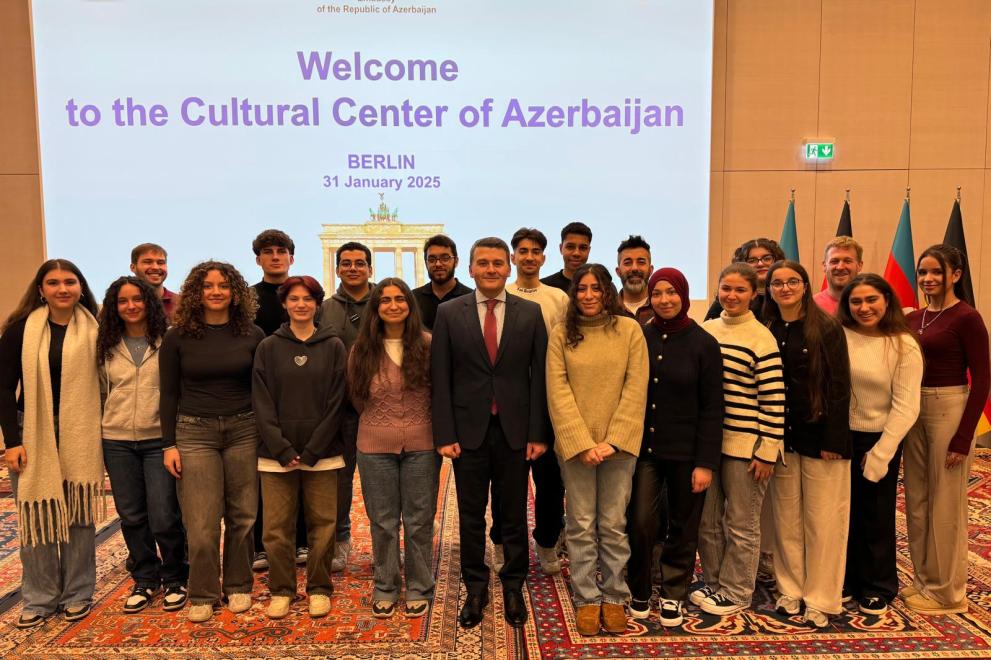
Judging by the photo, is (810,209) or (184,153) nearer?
(184,153)

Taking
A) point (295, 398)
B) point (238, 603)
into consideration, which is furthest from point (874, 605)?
point (238, 603)

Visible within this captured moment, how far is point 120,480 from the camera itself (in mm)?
2654

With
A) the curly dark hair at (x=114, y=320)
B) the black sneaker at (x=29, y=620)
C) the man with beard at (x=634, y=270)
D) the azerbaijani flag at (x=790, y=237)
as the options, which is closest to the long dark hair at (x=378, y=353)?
the curly dark hair at (x=114, y=320)

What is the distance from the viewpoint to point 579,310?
246 centimetres

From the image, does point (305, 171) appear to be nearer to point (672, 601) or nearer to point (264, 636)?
point (264, 636)

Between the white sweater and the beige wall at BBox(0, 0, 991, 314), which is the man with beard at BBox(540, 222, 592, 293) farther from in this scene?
the beige wall at BBox(0, 0, 991, 314)

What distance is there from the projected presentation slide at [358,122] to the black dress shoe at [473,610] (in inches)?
129

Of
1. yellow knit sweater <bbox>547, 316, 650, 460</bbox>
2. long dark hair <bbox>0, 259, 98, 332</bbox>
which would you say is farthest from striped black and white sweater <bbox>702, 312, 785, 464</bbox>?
long dark hair <bbox>0, 259, 98, 332</bbox>

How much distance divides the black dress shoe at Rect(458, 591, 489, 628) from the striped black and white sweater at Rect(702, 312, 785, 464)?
1.23m

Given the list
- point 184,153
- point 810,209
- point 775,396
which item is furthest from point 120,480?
point 810,209

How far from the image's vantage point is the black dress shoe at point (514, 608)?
8.40 feet

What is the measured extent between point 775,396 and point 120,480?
2.85 m

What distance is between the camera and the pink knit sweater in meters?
2.54

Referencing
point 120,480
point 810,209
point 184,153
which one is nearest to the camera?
point 120,480
